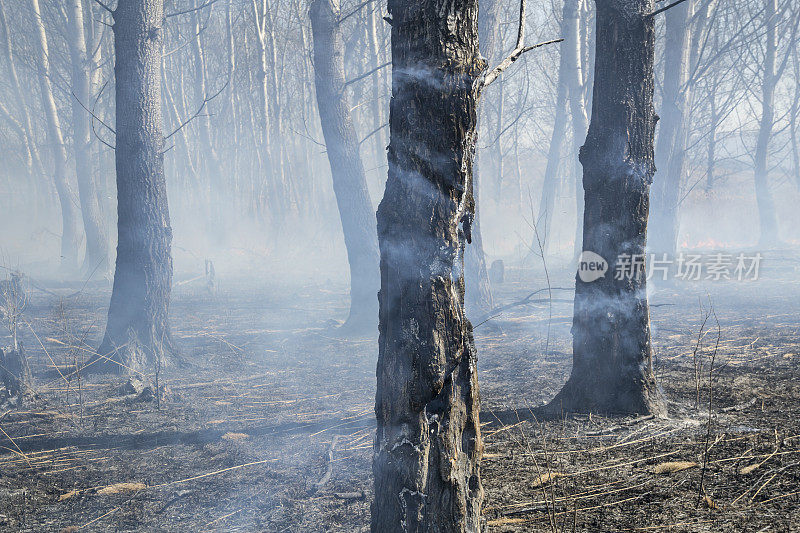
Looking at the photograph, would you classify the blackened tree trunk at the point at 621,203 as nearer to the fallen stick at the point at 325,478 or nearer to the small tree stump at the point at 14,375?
the fallen stick at the point at 325,478

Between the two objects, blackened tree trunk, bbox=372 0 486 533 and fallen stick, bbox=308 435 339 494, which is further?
fallen stick, bbox=308 435 339 494

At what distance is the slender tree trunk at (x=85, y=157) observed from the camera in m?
15.0

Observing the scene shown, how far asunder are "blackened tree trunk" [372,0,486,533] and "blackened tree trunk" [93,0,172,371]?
16.3ft

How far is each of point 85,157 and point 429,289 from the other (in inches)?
629

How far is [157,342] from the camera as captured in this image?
6465mm

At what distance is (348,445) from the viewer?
12.8ft

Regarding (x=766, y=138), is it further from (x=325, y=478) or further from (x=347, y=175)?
(x=325, y=478)

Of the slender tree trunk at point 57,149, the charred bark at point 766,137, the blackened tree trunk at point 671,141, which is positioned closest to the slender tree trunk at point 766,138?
the charred bark at point 766,137

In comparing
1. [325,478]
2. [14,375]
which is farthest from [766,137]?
[14,375]

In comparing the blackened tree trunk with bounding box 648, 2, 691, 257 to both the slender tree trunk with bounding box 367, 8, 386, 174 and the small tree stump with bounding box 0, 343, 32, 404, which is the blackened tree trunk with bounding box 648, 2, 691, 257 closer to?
the slender tree trunk with bounding box 367, 8, 386, 174

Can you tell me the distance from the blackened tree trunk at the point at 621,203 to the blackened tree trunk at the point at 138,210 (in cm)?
467

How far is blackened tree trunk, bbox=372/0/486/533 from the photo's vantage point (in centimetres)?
207

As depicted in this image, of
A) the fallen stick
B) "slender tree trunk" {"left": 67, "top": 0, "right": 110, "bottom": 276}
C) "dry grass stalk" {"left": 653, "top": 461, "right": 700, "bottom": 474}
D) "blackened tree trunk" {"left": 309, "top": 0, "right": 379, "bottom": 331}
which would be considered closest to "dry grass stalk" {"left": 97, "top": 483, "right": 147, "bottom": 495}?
the fallen stick

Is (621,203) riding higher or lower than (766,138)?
lower
